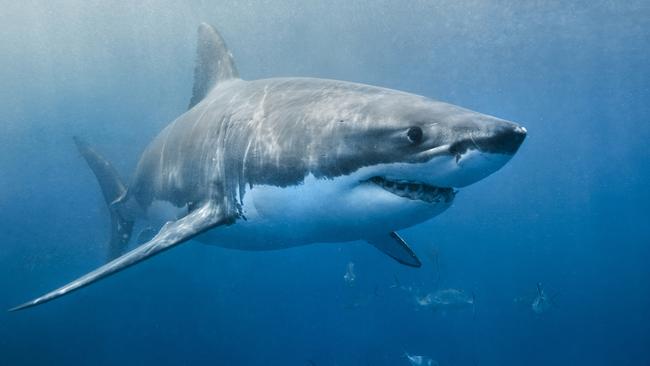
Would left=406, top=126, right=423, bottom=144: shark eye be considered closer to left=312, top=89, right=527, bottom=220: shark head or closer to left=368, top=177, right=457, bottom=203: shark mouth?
left=312, top=89, right=527, bottom=220: shark head

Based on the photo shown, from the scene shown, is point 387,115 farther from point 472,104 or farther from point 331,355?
point 472,104

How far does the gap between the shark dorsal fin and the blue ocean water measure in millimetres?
12613

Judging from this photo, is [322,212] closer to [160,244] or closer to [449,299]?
[160,244]

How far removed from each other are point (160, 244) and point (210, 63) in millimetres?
3599

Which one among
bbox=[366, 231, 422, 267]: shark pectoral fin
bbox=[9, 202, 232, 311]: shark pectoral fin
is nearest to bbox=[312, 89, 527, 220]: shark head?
bbox=[9, 202, 232, 311]: shark pectoral fin

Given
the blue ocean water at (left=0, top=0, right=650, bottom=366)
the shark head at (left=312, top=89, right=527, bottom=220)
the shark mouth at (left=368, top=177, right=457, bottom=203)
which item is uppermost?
the shark head at (left=312, top=89, right=527, bottom=220)

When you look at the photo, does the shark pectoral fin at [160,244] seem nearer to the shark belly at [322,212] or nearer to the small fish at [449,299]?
the shark belly at [322,212]

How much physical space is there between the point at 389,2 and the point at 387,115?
73.4ft

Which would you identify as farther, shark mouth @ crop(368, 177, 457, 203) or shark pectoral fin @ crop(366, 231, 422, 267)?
shark pectoral fin @ crop(366, 231, 422, 267)

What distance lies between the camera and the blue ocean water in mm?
21016

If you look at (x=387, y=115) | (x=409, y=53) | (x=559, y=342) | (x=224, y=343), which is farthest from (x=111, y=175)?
(x=559, y=342)

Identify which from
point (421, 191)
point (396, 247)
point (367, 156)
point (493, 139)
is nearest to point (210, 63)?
point (396, 247)

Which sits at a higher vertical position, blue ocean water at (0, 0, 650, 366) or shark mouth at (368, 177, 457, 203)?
shark mouth at (368, 177, 457, 203)

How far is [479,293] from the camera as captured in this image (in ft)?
117
